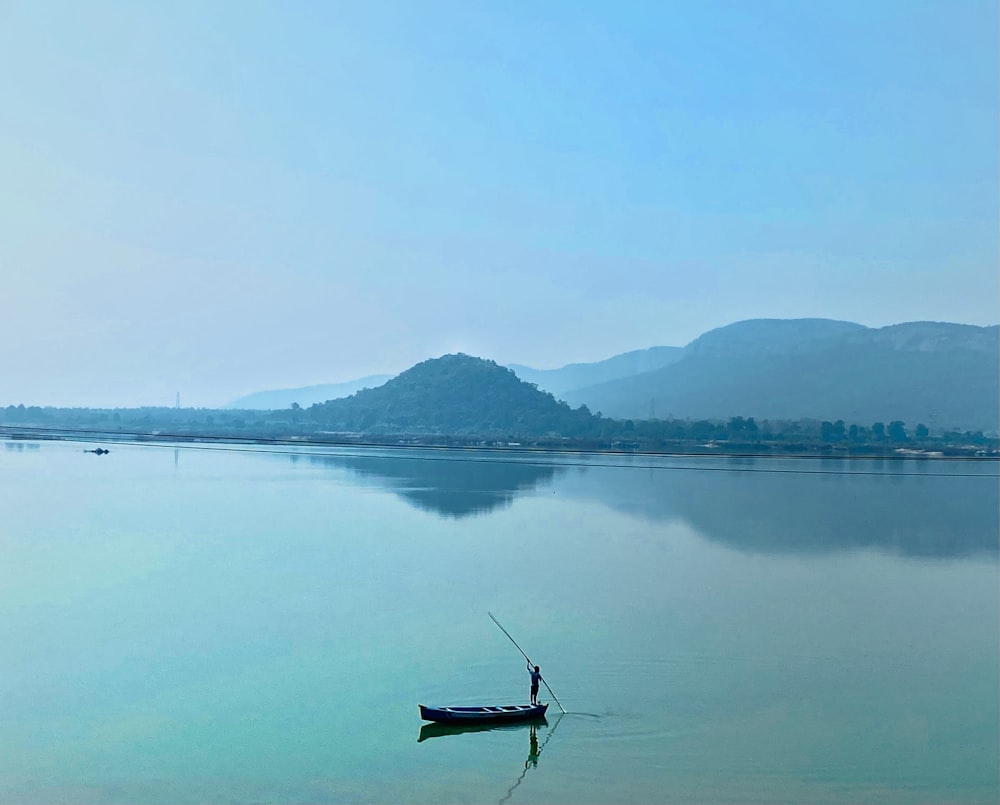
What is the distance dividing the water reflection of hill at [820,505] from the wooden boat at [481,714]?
1538cm

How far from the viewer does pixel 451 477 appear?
47531 mm

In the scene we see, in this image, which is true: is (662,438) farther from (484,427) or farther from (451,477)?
(451,477)

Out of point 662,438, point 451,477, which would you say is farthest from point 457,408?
point 451,477

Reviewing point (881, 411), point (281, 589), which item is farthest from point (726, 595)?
point (881, 411)

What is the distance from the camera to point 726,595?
19156mm

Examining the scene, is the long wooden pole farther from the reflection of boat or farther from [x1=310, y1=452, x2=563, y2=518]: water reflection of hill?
[x1=310, y1=452, x2=563, y2=518]: water reflection of hill

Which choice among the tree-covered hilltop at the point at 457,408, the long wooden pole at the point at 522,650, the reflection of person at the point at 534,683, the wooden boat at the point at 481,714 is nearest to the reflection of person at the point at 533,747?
the wooden boat at the point at 481,714

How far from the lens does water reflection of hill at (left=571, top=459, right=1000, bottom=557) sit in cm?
2720

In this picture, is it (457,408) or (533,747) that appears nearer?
(533,747)

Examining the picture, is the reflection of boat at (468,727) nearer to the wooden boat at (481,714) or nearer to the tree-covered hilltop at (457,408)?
the wooden boat at (481,714)

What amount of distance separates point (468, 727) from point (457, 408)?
373ft

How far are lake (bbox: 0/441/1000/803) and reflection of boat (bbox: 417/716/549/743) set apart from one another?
0.08 meters

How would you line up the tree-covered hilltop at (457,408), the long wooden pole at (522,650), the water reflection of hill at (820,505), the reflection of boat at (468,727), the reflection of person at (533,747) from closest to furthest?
the reflection of person at (533,747) < the reflection of boat at (468,727) < the long wooden pole at (522,650) < the water reflection of hill at (820,505) < the tree-covered hilltop at (457,408)

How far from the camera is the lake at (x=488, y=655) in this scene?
10.0m
